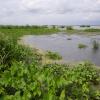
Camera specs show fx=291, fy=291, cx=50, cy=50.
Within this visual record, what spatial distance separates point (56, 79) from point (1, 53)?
3.91m

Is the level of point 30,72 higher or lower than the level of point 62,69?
higher

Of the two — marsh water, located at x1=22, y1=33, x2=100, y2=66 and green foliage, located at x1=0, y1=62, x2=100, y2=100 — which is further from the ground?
green foliage, located at x1=0, y1=62, x2=100, y2=100

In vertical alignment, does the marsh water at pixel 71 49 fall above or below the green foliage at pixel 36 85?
below

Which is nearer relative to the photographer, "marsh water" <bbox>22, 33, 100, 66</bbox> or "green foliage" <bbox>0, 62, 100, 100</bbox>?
"green foliage" <bbox>0, 62, 100, 100</bbox>

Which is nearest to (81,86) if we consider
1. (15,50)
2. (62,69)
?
(62,69)

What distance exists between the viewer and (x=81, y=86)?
259 inches

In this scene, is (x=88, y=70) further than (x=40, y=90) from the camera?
Yes

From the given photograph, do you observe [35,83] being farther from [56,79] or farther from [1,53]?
[1,53]

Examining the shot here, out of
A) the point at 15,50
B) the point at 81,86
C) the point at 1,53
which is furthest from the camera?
the point at 15,50

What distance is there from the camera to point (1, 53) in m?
8.71

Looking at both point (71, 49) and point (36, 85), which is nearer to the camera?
point (36, 85)

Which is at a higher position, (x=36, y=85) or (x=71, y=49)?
(x=36, y=85)

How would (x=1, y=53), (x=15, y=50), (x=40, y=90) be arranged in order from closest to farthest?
(x=40, y=90)
(x=1, y=53)
(x=15, y=50)

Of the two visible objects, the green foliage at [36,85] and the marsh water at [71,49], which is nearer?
the green foliage at [36,85]
